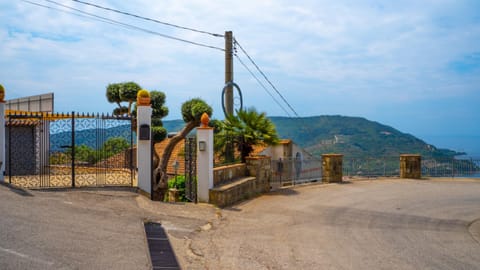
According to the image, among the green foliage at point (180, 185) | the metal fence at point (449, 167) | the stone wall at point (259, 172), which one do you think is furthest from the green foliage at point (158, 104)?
the metal fence at point (449, 167)

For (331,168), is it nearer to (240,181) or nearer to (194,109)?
(240,181)

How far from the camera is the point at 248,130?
1564cm

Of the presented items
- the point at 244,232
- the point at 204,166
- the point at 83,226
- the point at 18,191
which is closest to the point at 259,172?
the point at 204,166

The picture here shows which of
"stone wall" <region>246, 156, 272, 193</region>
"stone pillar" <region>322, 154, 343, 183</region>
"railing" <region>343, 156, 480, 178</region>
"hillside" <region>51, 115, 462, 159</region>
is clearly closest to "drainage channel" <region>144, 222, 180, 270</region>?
"stone wall" <region>246, 156, 272, 193</region>

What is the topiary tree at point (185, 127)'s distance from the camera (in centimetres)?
→ 1551

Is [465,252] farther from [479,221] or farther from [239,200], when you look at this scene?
[239,200]

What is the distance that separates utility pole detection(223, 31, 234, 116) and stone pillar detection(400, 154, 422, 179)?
913cm

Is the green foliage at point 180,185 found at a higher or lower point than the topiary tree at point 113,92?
lower

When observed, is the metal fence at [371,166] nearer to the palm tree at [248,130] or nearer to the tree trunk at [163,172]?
the palm tree at [248,130]

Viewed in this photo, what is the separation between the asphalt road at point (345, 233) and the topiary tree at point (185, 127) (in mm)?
3711

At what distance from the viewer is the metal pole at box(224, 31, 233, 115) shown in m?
17.0

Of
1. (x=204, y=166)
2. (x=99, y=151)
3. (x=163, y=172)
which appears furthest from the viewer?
(x=163, y=172)

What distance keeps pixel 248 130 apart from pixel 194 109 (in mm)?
2107

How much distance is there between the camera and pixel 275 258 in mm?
7445
